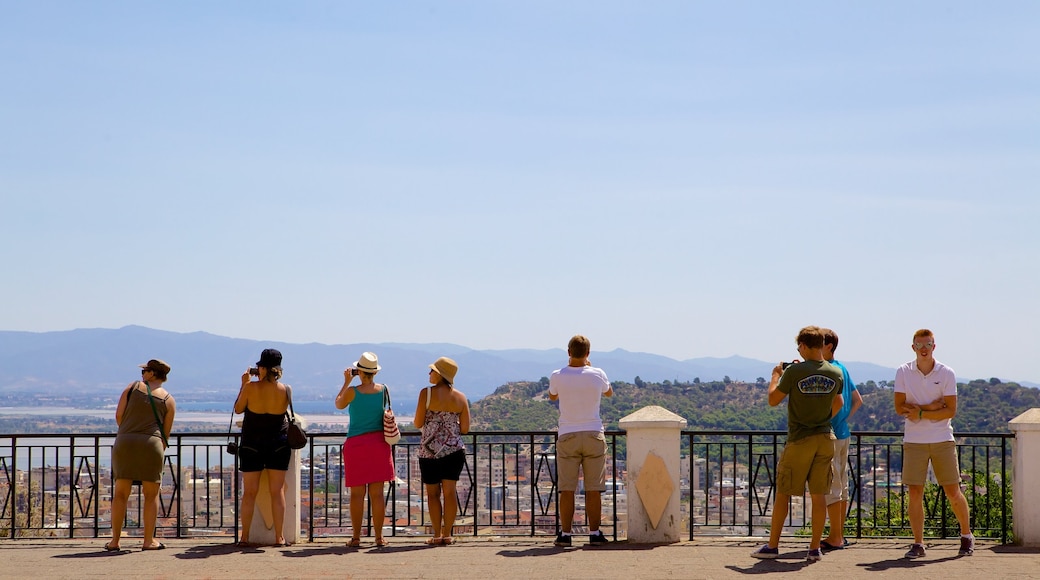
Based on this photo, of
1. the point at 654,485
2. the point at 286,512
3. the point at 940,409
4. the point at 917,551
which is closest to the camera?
the point at 940,409

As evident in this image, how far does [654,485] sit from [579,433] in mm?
914

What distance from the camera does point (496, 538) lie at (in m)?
10.7

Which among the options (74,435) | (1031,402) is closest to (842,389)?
(74,435)

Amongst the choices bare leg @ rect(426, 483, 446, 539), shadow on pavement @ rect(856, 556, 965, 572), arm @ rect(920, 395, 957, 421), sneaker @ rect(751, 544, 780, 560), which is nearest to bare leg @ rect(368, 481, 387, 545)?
bare leg @ rect(426, 483, 446, 539)

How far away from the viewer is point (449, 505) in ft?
33.3

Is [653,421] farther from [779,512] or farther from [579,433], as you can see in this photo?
[779,512]

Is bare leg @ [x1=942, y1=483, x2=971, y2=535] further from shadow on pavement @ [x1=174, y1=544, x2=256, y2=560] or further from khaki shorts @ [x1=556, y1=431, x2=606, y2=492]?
shadow on pavement @ [x1=174, y1=544, x2=256, y2=560]

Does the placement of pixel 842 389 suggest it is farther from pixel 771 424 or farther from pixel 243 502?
pixel 771 424

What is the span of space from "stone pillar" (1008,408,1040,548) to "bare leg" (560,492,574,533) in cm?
428

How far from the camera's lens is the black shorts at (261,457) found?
9.99 meters

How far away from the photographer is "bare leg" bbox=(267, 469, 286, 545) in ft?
32.8

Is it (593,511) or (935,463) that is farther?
(593,511)

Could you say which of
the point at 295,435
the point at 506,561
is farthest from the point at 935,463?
the point at 295,435

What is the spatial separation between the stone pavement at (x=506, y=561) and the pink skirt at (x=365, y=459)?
66 cm
